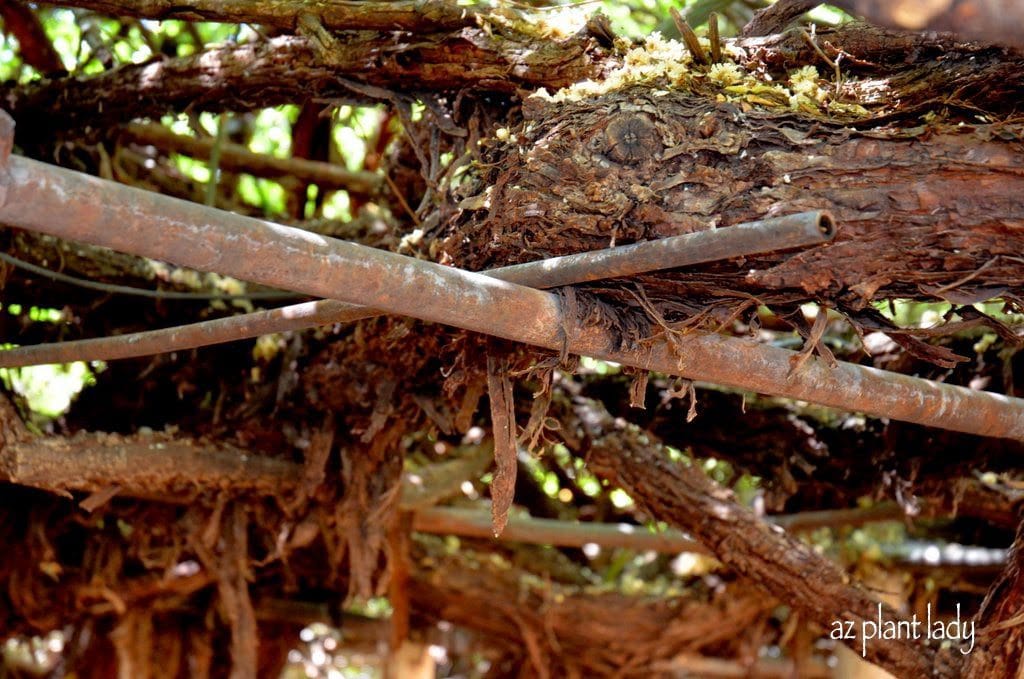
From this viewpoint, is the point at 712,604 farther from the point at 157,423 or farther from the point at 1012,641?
the point at 157,423

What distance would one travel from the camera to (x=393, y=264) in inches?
58.7

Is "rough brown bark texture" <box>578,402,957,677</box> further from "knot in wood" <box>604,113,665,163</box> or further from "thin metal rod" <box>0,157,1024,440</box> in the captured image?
"knot in wood" <box>604,113,665,163</box>

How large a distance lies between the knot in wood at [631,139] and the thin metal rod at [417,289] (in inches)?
11.4

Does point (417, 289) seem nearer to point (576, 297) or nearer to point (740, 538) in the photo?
point (576, 297)

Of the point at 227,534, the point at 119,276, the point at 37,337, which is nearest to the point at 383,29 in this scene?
the point at 119,276

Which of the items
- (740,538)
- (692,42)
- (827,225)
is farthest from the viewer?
(740,538)

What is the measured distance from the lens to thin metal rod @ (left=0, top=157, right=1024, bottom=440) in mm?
1270

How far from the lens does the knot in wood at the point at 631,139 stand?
5.85 feet

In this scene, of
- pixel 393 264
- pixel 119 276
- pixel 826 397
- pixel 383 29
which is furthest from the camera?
pixel 119 276

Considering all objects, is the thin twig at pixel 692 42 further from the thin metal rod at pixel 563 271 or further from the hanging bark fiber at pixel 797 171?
the thin metal rod at pixel 563 271

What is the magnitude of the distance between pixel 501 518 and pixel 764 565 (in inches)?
42.2

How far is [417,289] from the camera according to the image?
1517mm

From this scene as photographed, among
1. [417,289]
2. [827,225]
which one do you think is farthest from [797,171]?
[417,289]

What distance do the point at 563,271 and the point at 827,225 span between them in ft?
1.40
